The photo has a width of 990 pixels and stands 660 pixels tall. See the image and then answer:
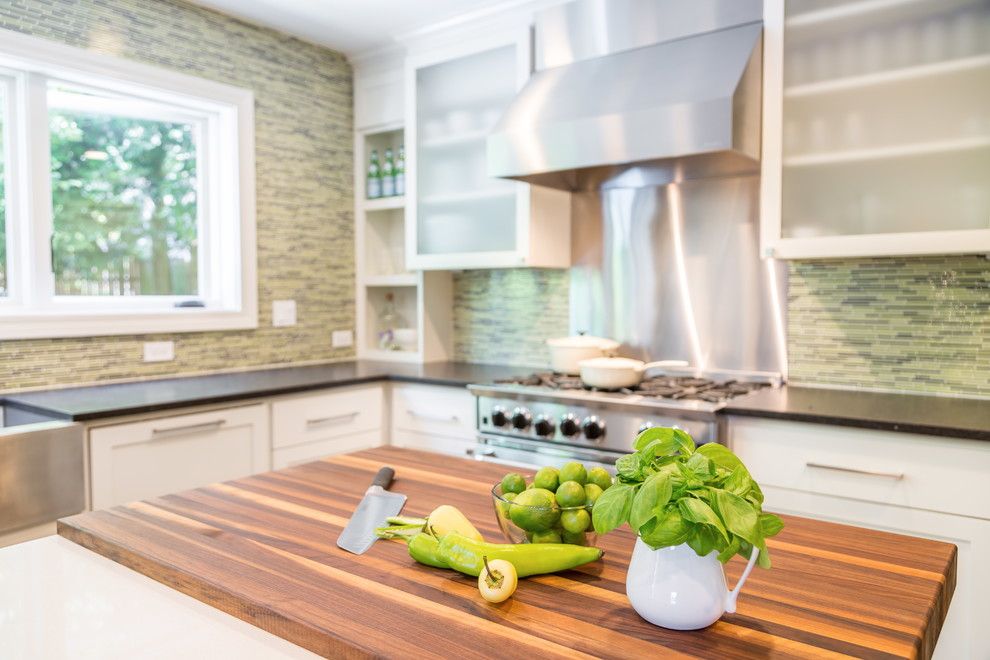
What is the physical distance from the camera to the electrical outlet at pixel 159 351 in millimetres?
2975

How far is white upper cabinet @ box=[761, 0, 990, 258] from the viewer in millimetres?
2141

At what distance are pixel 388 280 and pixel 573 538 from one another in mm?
2846

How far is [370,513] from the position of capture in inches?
50.2

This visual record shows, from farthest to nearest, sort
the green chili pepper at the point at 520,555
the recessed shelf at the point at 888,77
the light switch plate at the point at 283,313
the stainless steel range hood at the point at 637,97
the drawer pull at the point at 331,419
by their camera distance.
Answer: the light switch plate at the point at 283,313 → the drawer pull at the point at 331,419 → the stainless steel range hood at the point at 637,97 → the recessed shelf at the point at 888,77 → the green chili pepper at the point at 520,555

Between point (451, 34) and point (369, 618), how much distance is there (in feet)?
9.52

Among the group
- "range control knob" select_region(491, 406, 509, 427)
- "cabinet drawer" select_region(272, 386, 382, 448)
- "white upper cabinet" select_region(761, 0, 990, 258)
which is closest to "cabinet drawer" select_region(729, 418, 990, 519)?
"white upper cabinet" select_region(761, 0, 990, 258)

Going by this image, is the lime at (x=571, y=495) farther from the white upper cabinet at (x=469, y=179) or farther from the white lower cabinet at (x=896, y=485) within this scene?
the white upper cabinet at (x=469, y=179)

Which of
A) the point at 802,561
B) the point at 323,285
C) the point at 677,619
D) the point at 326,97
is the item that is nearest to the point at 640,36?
the point at 326,97

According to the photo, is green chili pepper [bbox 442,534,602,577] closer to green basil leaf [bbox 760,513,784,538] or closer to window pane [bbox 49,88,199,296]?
green basil leaf [bbox 760,513,784,538]

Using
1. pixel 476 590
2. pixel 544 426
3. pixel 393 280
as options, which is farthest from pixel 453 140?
pixel 476 590

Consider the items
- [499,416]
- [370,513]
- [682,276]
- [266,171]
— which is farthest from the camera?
[266,171]

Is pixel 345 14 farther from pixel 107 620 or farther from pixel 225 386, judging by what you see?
pixel 107 620

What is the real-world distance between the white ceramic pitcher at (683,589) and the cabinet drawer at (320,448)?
7.02ft

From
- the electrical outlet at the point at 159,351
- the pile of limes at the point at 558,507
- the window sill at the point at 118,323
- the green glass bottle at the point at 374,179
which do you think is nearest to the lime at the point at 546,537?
the pile of limes at the point at 558,507
